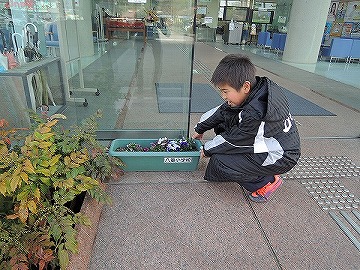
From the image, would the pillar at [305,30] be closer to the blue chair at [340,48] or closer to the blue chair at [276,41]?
the blue chair at [340,48]

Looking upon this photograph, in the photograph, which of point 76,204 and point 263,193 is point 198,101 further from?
point 76,204

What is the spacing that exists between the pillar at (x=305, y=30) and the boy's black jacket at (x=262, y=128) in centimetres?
814

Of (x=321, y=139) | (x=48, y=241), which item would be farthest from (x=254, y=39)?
(x=48, y=241)

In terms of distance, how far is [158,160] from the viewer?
2203 mm

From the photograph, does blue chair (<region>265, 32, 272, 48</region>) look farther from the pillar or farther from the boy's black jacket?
the boy's black jacket

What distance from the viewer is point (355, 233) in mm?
1749

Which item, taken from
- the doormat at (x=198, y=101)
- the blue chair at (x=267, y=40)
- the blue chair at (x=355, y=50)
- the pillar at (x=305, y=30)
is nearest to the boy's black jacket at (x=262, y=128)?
the doormat at (x=198, y=101)

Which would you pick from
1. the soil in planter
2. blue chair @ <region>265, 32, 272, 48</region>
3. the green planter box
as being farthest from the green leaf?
blue chair @ <region>265, 32, 272, 48</region>

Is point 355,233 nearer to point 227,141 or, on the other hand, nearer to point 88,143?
point 227,141

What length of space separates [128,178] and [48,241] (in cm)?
101

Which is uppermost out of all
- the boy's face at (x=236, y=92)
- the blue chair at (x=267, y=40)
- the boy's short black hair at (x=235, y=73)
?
the boy's short black hair at (x=235, y=73)

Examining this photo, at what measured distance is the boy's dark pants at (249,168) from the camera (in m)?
1.88

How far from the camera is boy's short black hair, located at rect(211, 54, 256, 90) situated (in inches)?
71.7

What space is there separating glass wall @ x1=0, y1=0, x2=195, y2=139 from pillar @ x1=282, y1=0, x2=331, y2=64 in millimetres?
6831
